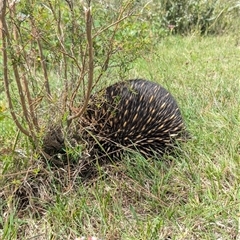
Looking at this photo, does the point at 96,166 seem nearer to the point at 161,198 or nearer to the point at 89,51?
the point at 161,198

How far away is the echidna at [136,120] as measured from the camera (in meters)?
2.28

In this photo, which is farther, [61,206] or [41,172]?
[41,172]

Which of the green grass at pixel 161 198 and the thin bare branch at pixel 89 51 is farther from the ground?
the thin bare branch at pixel 89 51

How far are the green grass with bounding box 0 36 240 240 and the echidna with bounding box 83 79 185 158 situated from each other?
0.13 meters

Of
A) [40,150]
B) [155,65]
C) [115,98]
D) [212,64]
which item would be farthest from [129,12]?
[212,64]

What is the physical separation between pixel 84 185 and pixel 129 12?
0.88 m

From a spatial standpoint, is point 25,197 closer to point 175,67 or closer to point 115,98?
point 115,98

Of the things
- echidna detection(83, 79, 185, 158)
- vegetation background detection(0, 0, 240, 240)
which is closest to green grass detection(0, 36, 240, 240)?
vegetation background detection(0, 0, 240, 240)

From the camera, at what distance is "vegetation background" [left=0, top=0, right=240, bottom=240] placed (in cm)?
172

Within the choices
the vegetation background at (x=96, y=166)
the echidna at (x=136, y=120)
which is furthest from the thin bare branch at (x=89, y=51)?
the echidna at (x=136, y=120)

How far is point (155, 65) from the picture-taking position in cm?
374

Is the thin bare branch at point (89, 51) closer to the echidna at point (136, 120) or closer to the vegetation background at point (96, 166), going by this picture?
the vegetation background at point (96, 166)

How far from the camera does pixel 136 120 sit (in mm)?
2369

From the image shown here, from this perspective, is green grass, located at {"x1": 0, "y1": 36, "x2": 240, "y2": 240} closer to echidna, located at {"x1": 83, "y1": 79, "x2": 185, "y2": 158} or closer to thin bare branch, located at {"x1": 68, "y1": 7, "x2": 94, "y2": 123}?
echidna, located at {"x1": 83, "y1": 79, "x2": 185, "y2": 158}
